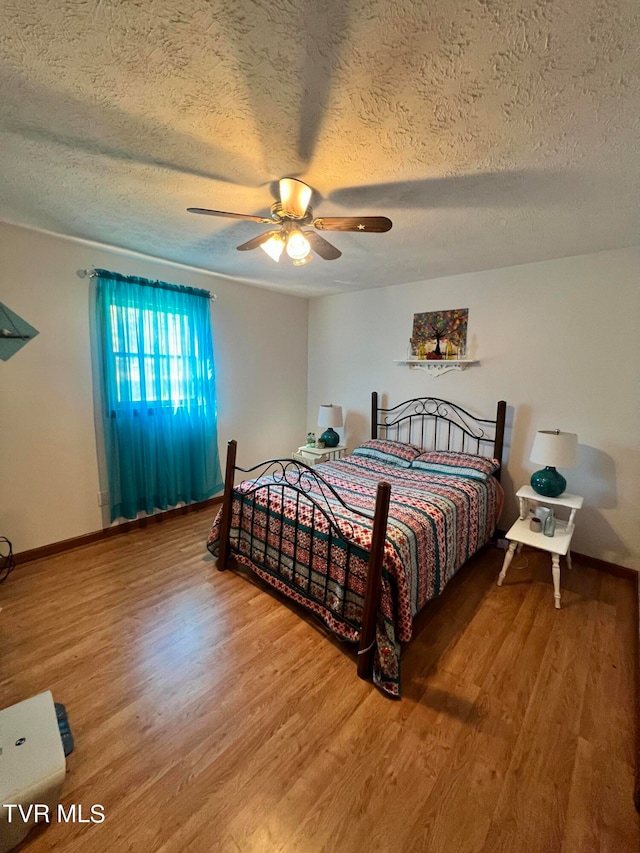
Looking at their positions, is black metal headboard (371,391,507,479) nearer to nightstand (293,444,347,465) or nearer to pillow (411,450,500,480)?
pillow (411,450,500,480)

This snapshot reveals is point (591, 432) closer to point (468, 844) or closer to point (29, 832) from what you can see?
point (468, 844)

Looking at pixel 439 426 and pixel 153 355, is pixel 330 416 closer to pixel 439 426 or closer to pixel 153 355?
pixel 439 426

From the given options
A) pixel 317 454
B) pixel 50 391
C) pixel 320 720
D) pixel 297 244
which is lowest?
pixel 320 720

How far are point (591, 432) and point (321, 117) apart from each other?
292cm

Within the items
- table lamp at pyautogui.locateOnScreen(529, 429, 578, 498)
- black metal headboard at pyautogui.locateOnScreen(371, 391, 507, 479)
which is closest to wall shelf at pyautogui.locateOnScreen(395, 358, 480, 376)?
black metal headboard at pyautogui.locateOnScreen(371, 391, 507, 479)

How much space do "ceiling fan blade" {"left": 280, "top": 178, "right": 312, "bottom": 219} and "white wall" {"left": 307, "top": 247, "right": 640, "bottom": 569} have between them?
2.18m

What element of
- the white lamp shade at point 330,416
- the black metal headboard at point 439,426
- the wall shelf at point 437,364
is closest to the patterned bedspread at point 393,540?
the black metal headboard at point 439,426

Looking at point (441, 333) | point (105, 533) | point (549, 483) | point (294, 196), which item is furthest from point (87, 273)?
point (549, 483)

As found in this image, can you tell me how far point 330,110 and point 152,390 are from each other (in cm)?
270

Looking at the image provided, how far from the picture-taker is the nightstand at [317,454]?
3.96m

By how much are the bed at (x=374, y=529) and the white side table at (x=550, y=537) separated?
25 centimetres

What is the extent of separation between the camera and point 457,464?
119 inches

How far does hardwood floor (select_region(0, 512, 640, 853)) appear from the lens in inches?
47.3

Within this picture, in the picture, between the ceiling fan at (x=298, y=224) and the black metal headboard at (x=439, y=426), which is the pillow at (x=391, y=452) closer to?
the black metal headboard at (x=439, y=426)
